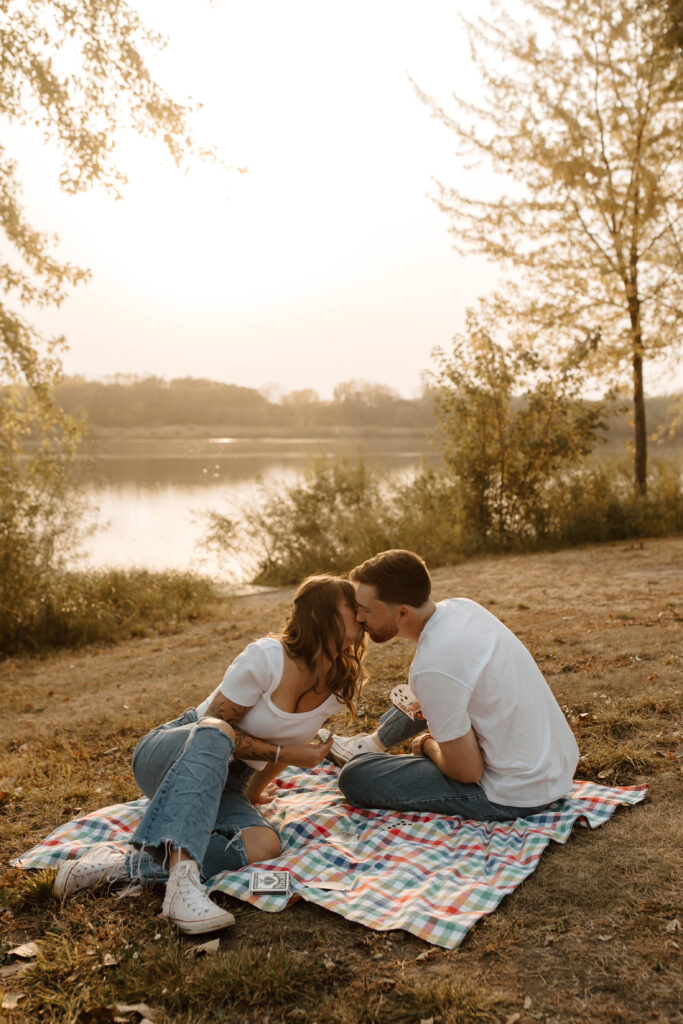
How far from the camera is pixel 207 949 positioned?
2.62 meters

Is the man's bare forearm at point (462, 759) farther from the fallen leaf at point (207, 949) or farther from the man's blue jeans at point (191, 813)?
the fallen leaf at point (207, 949)

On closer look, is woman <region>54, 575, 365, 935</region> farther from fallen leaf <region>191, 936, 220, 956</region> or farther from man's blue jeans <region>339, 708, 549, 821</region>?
man's blue jeans <region>339, 708, 549, 821</region>

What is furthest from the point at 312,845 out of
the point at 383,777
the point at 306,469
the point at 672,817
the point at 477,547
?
the point at 306,469

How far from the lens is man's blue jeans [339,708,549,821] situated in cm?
342

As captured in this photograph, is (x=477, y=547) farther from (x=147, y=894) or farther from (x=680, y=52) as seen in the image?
(x=147, y=894)

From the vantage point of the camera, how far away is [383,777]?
3.58m

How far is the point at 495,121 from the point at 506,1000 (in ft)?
44.5

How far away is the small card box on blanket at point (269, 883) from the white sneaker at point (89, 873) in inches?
19.8

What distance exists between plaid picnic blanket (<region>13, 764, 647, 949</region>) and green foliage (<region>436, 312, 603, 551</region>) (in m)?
9.11

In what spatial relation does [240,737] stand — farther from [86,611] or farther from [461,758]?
[86,611]

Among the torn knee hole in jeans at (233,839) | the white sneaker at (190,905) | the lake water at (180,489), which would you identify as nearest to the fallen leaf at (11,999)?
the white sneaker at (190,905)

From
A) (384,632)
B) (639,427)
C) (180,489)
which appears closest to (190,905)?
(384,632)

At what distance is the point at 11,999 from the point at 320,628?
156 centimetres

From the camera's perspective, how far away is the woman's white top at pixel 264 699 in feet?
10.5
